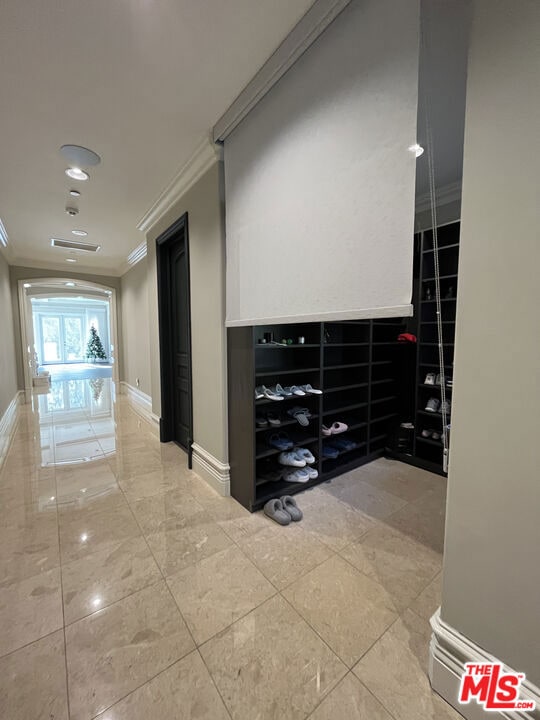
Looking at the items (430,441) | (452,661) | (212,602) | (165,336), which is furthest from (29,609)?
(430,441)

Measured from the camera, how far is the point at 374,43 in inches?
45.4

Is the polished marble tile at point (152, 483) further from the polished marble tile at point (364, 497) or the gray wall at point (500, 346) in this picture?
the gray wall at point (500, 346)

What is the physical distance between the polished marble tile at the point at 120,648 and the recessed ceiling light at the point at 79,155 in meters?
3.02

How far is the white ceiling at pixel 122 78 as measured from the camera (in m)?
1.29

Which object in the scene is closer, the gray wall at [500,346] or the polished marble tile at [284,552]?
the gray wall at [500,346]

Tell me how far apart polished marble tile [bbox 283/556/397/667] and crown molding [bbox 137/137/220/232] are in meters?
2.84

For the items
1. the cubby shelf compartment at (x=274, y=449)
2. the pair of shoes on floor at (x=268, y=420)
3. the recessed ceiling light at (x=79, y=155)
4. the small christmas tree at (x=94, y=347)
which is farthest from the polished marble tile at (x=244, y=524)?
the small christmas tree at (x=94, y=347)

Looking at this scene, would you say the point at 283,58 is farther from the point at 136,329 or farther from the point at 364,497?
the point at 136,329

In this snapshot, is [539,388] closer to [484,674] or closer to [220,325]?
[484,674]

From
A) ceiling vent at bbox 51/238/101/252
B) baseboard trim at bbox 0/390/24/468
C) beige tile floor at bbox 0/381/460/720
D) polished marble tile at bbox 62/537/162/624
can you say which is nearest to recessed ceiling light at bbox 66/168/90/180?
ceiling vent at bbox 51/238/101/252

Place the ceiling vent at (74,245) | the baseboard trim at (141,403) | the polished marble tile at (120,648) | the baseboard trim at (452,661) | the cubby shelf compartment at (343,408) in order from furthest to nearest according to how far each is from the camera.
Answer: the ceiling vent at (74,245)
the baseboard trim at (141,403)
the cubby shelf compartment at (343,408)
the polished marble tile at (120,648)
the baseboard trim at (452,661)

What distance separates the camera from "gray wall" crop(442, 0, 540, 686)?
818mm

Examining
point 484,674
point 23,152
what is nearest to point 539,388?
point 484,674

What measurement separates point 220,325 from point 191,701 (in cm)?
195
